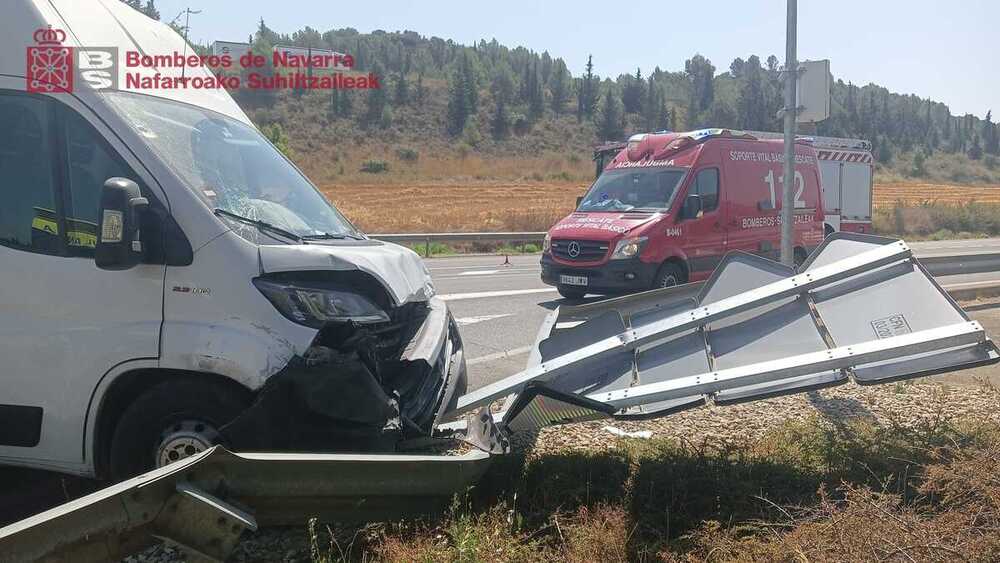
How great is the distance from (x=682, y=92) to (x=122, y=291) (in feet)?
587

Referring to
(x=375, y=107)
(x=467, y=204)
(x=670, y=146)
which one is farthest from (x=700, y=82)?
(x=670, y=146)

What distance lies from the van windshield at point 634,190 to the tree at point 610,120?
356 feet

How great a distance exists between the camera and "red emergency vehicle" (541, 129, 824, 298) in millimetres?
10703

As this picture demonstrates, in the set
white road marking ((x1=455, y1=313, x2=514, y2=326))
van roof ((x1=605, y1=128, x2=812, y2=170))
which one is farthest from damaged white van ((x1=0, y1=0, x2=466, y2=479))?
van roof ((x1=605, y1=128, x2=812, y2=170))

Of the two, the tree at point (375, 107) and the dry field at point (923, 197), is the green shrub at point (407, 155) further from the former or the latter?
the dry field at point (923, 197)

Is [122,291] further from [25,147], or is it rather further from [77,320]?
[25,147]

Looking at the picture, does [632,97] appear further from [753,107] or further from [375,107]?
[375,107]

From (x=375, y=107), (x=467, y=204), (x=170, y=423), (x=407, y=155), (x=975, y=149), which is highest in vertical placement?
(x=375, y=107)

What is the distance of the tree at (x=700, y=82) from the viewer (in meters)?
152

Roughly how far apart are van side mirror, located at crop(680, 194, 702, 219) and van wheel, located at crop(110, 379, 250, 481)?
8648 millimetres

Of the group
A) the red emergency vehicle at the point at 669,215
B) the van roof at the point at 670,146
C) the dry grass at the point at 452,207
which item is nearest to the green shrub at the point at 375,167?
the dry grass at the point at 452,207

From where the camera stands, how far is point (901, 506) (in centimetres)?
357

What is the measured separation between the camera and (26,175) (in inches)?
144

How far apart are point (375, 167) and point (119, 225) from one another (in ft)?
291
